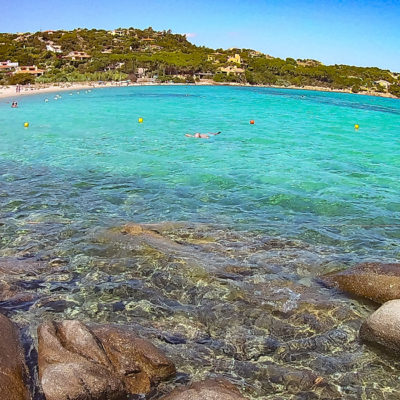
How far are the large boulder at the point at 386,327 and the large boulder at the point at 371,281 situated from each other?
125cm

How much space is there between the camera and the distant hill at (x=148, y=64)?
12269 cm

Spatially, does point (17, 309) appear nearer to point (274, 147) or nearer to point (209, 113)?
point (274, 147)

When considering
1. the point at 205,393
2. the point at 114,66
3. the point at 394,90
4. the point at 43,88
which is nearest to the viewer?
the point at 205,393

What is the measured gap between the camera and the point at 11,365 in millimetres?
5281

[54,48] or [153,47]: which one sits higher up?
[153,47]

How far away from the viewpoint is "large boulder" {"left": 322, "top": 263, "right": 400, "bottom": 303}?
805cm

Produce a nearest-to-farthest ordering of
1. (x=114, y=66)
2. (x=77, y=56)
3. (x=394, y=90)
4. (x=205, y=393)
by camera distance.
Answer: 1. (x=205, y=393)
2. (x=114, y=66)
3. (x=77, y=56)
4. (x=394, y=90)

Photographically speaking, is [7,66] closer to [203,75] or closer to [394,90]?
[203,75]

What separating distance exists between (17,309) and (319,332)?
5.24 m

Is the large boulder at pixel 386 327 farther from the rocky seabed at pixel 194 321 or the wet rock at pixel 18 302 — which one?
the wet rock at pixel 18 302

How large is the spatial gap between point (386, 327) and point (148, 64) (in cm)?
13631

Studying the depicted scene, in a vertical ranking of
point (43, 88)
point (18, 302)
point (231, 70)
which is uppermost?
point (231, 70)

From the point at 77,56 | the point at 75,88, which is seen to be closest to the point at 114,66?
the point at 77,56

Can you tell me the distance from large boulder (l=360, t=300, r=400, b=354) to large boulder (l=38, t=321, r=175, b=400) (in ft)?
10.7
